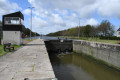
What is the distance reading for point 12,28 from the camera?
15320 millimetres

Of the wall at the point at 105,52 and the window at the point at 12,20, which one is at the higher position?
the window at the point at 12,20

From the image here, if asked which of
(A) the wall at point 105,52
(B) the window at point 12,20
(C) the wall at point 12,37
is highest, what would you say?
(B) the window at point 12,20

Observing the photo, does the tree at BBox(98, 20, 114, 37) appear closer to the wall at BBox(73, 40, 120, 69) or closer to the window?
the wall at BBox(73, 40, 120, 69)

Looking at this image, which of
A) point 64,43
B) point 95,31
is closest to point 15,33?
point 64,43

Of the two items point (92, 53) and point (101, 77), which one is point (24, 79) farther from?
→ point (92, 53)

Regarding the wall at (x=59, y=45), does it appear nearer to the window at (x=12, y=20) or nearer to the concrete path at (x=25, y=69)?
the window at (x=12, y=20)

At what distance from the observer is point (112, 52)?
36.8ft

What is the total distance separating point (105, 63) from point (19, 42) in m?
10.7

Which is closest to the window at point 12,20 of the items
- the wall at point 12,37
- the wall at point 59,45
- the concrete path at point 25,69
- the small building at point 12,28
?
the small building at point 12,28

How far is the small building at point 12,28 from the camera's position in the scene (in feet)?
49.9

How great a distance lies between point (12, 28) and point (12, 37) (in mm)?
1160

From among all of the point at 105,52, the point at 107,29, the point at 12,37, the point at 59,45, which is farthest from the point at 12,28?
the point at 107,29

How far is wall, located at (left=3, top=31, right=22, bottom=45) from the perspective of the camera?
15.2m

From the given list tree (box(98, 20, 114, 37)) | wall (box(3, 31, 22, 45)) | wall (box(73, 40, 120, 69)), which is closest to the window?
wall (box(3, 31, 22, 45))
